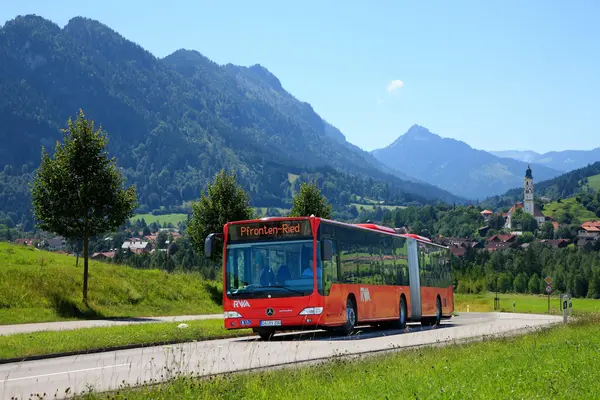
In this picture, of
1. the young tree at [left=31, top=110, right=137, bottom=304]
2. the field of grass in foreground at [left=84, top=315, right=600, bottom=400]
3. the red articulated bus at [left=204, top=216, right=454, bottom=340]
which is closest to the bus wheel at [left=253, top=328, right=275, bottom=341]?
the red articulated bus at [left=204, top=216, right=454, bottom=340]

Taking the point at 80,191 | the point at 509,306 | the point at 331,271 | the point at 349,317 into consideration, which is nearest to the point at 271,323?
the point at 331,271

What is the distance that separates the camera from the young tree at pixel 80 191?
117 feet

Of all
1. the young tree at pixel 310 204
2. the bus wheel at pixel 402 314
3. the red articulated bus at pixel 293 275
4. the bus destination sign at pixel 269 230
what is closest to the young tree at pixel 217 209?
the young tree at pixel 310 204

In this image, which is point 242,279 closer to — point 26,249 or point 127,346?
point 127,346

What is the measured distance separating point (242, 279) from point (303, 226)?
2.26 m

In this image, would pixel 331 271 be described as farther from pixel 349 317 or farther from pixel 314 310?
pixel 349 317

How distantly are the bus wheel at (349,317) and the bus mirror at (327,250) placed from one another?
7.33ft

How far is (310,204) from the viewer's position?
59.3 metres

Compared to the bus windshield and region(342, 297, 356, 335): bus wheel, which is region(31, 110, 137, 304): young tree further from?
region(342, 297, 356, 335): bus wheel

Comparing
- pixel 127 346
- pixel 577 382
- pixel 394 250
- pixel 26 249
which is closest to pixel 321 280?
pixel 127 346

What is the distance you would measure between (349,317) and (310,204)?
34314 millimetres

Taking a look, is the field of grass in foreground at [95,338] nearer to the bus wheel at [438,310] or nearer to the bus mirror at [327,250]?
the bus mirror at [327,250]

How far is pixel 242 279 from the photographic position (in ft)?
76.4

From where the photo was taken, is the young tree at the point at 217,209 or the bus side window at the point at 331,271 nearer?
the bus side window at the point at 331,271
